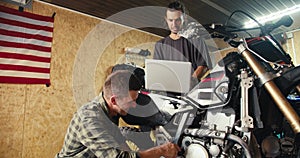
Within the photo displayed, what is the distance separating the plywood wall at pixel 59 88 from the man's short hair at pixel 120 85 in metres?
2.15

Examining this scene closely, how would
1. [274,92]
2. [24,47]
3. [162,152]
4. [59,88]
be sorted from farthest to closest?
[59,88], [24,47], [162,152], [274,92]

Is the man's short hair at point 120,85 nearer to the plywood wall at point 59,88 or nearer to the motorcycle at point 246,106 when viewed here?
the motorcycle at point 246,106

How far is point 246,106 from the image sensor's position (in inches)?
48.9

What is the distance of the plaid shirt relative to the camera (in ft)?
4.07

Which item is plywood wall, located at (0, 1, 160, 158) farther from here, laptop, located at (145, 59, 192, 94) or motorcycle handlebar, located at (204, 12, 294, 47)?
motorcycle handlebar, located at (204, 12, 294, 47)

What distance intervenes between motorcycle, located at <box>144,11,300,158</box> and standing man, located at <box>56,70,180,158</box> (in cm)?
23

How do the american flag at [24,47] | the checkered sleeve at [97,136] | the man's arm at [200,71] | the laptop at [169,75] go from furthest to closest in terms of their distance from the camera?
the american flag at [24,47] < the man's arm at [200,71] < the laptop at [169,75] < the checkered sleeve at [97,136]

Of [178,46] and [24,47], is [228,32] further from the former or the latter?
[24,47]

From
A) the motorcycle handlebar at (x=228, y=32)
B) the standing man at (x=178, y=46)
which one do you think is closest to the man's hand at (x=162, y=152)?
the motorcycle handlebar at (x=228, y=32)

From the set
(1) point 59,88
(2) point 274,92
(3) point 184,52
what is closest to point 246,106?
(2) point 274,92

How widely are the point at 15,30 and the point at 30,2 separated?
471mm

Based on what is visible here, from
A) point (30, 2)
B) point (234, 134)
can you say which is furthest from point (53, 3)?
point (234, 134)

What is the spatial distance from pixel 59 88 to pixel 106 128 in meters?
2.36

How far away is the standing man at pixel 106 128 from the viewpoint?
4.11 feet
